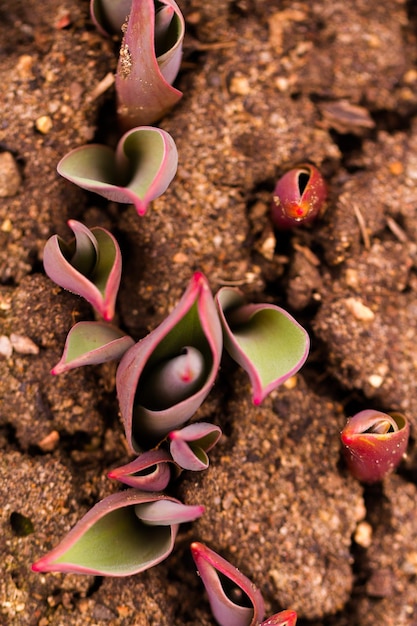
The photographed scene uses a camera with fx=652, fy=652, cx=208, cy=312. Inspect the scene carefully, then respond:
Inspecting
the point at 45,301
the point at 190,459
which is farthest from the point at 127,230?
the point at 190,459

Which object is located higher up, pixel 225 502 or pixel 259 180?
pixel 259 180

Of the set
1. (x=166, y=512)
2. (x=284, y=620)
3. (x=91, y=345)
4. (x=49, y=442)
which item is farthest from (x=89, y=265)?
(x=284, y=620)

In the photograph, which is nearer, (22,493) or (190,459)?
(190,459)

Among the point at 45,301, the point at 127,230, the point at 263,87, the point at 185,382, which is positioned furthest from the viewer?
the point at 263,87

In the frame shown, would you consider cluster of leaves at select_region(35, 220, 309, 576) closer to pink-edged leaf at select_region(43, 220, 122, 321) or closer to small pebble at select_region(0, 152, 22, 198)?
pink-edged leaf at select_region(43, 220, 122, 321)

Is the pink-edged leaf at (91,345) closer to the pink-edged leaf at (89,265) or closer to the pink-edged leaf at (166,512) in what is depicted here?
the pink-edged leaf at (89,265)

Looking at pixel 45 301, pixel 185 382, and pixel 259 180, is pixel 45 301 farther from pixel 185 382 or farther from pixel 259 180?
pixel 259 180

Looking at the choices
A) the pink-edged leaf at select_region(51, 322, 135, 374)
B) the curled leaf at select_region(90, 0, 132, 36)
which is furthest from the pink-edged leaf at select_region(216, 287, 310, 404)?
the curled leaf at select_region(90, 0, 132, 36)
